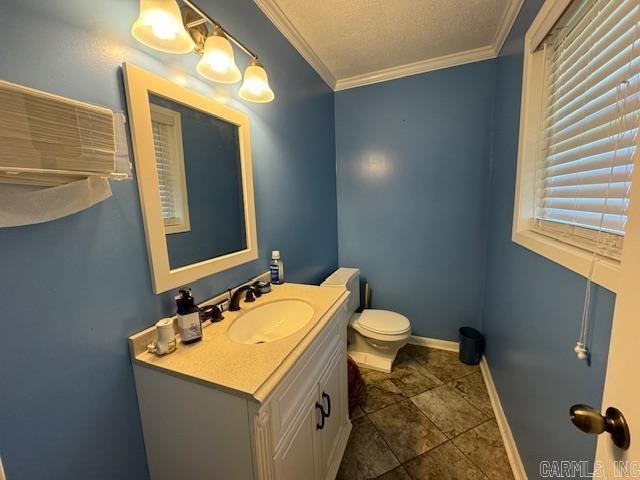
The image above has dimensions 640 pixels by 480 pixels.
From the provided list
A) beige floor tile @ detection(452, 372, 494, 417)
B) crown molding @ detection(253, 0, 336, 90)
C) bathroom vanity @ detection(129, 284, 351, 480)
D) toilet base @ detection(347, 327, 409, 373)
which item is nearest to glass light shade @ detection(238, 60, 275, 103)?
crown molding @ detection(253, 0, 336, 90)

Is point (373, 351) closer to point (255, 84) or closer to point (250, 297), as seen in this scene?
point (250, 297)

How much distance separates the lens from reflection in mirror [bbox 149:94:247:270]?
934 millimetres

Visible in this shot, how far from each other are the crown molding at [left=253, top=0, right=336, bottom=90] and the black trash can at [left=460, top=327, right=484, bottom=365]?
2.48 meters

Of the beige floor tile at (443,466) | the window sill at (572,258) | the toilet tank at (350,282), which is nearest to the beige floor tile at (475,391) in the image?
the beige floor tile at (443,466)

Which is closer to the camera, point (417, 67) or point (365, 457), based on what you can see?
point (365, 457)

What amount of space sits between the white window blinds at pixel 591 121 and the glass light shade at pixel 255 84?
116 centimetres

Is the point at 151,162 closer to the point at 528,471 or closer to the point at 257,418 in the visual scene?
the point at 257,418

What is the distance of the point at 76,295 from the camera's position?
692 millimetres

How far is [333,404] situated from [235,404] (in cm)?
71

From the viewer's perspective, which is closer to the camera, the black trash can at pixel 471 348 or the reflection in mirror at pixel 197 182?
the reflection in mirror at pixel 197 182

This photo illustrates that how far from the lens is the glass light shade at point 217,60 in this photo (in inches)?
→ 35.6

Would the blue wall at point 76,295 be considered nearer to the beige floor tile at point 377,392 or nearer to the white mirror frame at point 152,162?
the white mirror frame at point 152,162

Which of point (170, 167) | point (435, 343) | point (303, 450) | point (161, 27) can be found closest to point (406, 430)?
point (303, 450)

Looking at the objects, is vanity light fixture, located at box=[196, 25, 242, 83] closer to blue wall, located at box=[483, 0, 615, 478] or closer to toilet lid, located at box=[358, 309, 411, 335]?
blue wall, located at box=[483, 0, 615, 478]
